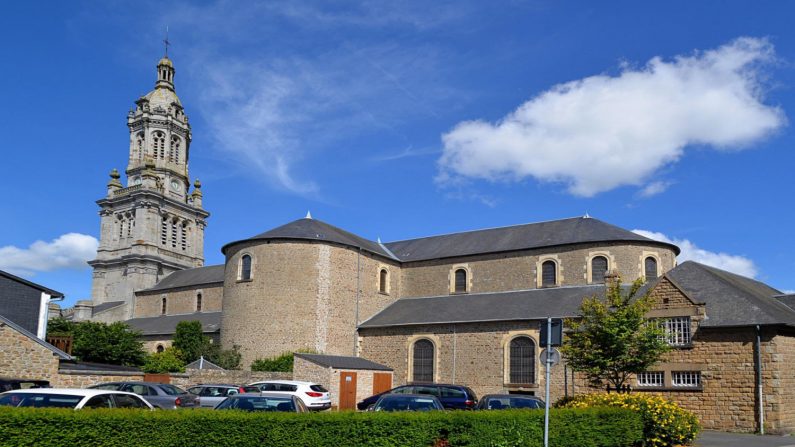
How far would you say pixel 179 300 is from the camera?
5144cm

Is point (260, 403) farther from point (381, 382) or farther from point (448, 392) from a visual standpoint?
point (381, 382)

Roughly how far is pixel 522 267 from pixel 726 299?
1350 centimetres

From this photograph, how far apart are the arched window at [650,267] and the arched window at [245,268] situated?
21.1 m

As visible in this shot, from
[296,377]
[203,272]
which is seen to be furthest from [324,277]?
[203,272]

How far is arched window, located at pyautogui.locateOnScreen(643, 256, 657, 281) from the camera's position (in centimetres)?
3410

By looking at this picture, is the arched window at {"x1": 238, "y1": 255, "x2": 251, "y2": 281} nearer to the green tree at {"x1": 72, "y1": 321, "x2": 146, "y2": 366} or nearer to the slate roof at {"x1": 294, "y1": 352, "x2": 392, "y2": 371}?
the green tree at {"x1": 72, "y1": 321, "x2": 146, "y2": 366}

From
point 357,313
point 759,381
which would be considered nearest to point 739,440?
point 759,381

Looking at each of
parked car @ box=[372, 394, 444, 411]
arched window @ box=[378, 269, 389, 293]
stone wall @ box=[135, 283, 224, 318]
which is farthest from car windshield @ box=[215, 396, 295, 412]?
stone wall @ box=[135, 283, 224, 318]

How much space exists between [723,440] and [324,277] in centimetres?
2183

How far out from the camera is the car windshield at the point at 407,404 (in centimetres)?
1528

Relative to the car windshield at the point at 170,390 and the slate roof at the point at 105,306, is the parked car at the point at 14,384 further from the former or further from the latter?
the slate roof at the point at 105,306

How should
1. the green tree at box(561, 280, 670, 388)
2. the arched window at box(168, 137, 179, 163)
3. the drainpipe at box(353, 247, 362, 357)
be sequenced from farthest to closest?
the arched window at box(168, 137, 179, 163), the drainpipe at box(353, 247, 362, 357), the green tree at box(561, 280, 670, 388)

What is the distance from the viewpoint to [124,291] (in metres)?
56.4

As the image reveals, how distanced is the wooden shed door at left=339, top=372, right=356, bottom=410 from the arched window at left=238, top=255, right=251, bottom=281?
10.0 m
